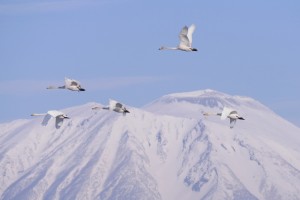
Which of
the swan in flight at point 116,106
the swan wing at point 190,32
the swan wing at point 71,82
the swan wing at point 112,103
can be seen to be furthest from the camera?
the swan wing at point 190,32

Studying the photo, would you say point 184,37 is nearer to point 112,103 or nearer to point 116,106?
point 112,103

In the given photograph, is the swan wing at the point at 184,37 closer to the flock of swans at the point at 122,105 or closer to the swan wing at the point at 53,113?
the flock of swans at the point at 122,105

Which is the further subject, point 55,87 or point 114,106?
point 55,87

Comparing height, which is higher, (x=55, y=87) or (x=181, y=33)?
(x=181, y=33)

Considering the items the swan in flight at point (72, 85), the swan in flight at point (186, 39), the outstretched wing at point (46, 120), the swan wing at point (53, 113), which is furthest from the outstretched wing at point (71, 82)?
the swan in flight at point (186, 39)

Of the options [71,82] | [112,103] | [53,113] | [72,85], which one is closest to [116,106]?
[112,103]

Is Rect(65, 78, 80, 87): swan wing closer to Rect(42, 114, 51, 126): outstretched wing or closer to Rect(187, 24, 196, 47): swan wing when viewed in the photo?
Rect(42, 114, 51, 126): outstretched wing

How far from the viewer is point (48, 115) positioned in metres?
91.1

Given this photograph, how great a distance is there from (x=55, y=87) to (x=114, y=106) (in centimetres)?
1439

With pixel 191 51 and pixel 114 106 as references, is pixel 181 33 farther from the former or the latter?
pixel 114 106

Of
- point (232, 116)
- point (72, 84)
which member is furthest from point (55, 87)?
point (232, 116)

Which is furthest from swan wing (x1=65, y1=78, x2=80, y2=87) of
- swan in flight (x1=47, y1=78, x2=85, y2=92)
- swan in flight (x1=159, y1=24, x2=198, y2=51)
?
swan in flight (x1=159, y1=24, x2=198, y2=51)

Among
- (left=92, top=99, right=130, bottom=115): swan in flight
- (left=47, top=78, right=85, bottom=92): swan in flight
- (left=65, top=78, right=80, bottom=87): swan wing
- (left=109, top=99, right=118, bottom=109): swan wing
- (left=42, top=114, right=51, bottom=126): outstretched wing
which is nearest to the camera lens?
(left=92, top=99, right=130, bottom=115): swan in flight

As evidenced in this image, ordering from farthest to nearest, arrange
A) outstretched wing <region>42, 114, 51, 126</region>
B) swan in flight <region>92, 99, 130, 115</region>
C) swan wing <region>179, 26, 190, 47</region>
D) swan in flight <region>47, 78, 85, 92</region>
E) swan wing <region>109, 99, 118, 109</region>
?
swan wing <region>179, 26, 190, 47</region> → swan in flight <region>47, 78, 85, 92</region> → swan wing <region>109, 99, 118, 109</region> → outstretched wing <region>42, 114, 51, 126</region> → swan in flight <region>92, 99, 130, 115</region>
